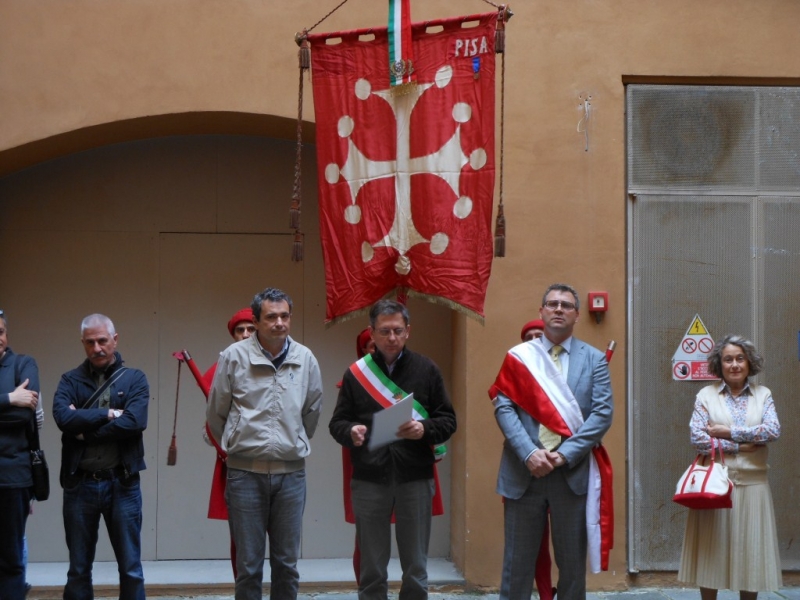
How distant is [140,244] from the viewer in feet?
26.2

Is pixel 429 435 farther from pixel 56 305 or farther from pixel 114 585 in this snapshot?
pixel 56 305

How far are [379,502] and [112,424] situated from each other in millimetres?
1482

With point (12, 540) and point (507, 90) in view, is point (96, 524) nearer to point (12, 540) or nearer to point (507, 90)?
point (12, 540)

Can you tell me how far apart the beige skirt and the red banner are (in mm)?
1757

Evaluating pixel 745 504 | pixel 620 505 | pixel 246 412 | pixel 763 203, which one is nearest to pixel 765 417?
pixel 745 504

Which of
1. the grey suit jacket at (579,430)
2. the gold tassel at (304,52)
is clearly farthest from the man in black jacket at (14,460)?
the grey suit jacket at (579,430)

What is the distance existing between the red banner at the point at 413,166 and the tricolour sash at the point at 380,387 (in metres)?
0.66

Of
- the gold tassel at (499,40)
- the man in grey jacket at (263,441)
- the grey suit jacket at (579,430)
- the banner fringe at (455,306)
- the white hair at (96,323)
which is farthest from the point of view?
the banner fringe at (455,306)

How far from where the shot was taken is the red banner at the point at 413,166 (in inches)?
236

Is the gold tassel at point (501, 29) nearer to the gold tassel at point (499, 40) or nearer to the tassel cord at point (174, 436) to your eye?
the gold tassel at point (499, 40)

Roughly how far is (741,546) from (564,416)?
136 centimetres

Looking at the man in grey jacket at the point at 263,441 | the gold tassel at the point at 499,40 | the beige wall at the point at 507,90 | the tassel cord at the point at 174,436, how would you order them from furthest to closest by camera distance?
the beige wall at the point at 507,90 < the tassel cord at the point at 174,436 < the gold tassel at the point at 499,40 < the man in grey jacket at the point at 263,441

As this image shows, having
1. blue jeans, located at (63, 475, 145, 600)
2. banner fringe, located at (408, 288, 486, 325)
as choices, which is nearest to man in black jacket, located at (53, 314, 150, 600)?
blue jeans, located at (63, 475, 145, 600)

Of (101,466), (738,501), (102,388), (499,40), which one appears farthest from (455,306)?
(101,466)
